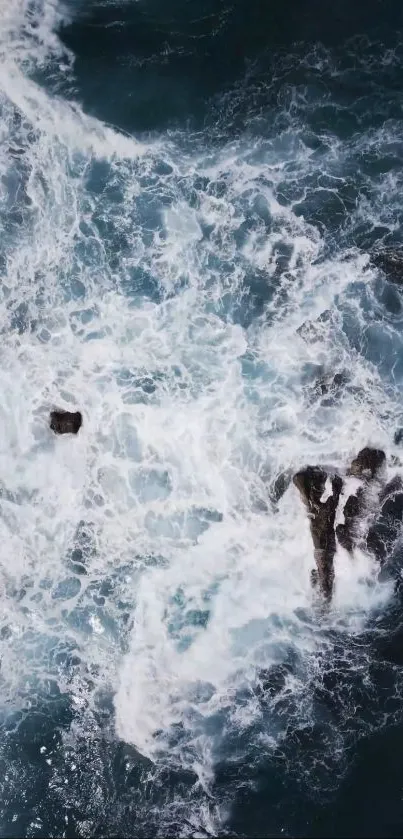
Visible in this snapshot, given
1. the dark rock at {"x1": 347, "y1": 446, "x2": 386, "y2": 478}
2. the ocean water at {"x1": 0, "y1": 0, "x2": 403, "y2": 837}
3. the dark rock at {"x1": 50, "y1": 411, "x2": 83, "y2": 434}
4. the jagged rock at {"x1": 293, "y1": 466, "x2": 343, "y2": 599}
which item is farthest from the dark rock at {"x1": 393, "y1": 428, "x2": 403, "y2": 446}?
the dark rock at {"x1": 50, "y1": 411, "x2": 83, "y2": 434}

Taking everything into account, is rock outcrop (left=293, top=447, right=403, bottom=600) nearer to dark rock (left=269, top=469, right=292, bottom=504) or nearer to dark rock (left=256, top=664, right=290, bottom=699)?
dark rock (left=269, top=469, right=292, bottom=504)

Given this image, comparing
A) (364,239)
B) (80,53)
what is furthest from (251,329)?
(80,53)

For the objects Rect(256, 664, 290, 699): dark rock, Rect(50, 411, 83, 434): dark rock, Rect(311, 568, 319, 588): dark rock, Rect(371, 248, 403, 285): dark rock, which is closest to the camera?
Rect(256, 664, 290, 699): dark rock

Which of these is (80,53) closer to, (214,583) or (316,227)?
(316,227)

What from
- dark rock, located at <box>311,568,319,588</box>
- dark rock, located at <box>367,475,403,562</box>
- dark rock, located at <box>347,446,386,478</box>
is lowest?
dark rock, located at <box>311,568,319,588</box>

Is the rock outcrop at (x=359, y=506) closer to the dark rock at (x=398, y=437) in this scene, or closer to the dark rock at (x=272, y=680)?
the dark rock at (x=398, y=437)

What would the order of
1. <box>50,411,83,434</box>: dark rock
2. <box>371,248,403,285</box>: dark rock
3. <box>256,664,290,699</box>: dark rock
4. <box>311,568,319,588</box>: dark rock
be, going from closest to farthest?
1. <box>256,664,290,699</box>: dark rock
2. <box>311,568,319,588</box>: dark rock
3. <box>371,248,403,285</box>: dark rock
4. <box>50,411,83,434</box>: dark rock

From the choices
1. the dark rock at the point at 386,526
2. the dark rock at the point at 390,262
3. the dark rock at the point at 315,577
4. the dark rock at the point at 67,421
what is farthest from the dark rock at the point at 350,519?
the dark rock at the point at 67,421
